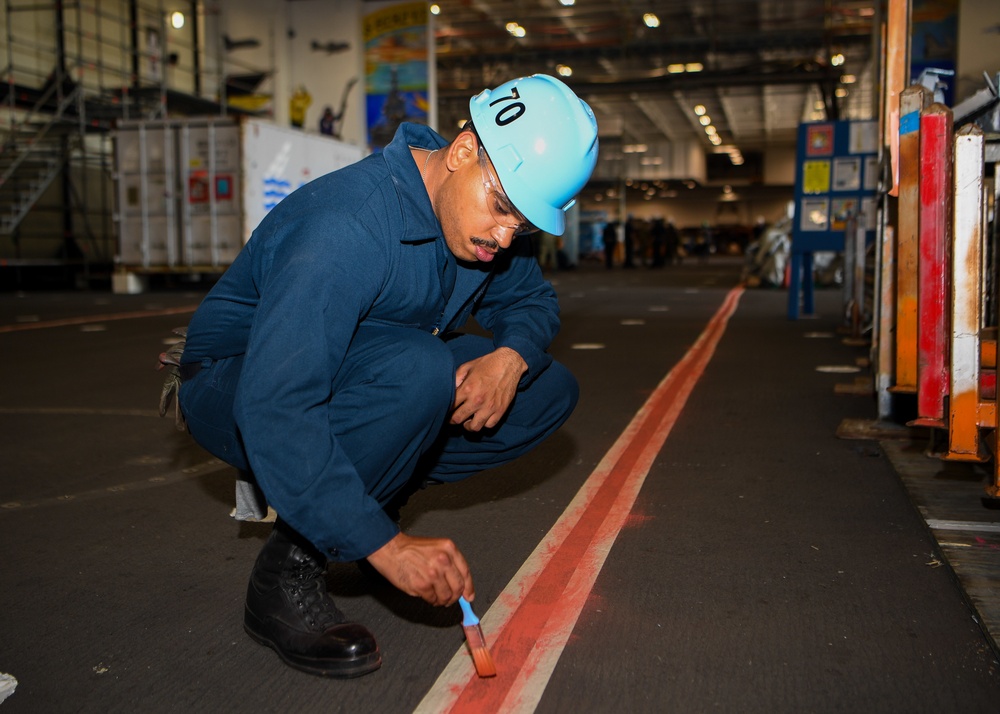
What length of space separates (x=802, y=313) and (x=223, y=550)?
10.7m

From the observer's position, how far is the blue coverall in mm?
1798

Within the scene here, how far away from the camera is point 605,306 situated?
14398mm

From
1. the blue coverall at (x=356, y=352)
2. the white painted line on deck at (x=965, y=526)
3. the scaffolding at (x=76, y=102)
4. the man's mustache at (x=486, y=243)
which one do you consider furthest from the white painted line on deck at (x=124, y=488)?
the scaffolding at (x=76, y=102)

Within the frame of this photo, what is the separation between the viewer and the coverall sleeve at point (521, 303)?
2.77 metres

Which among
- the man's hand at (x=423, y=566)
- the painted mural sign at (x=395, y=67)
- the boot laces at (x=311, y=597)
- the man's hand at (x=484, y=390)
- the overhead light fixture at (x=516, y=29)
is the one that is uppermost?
the overhead light fixture at (x=516, y=29)

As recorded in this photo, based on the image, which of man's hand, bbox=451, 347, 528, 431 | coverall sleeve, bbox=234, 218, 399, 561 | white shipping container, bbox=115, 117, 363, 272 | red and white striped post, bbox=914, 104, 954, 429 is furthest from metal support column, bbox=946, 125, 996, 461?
white shipping container, bbox=115, 117, 363, 272

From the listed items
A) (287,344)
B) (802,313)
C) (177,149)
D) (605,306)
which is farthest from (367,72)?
(287,344)

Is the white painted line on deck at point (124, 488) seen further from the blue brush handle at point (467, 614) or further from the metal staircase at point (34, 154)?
the metal staircase at point (34, 154)

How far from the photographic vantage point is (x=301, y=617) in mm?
2299

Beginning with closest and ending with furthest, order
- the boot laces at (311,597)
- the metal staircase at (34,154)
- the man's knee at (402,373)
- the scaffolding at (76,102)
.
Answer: the man's knee at (402,373) → the boot laces at (311,597) → the metal staircase at (34,154) → the scaffolding at (76,102)

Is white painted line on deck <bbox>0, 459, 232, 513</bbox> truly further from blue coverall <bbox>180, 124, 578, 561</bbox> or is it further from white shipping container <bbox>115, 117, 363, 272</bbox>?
white shipping container <bbox>115, 117, 363, 272</bbox>

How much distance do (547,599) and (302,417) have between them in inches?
45.4

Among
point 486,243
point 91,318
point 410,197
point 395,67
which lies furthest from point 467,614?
point 395,67

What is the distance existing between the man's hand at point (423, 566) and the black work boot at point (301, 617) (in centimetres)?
49
